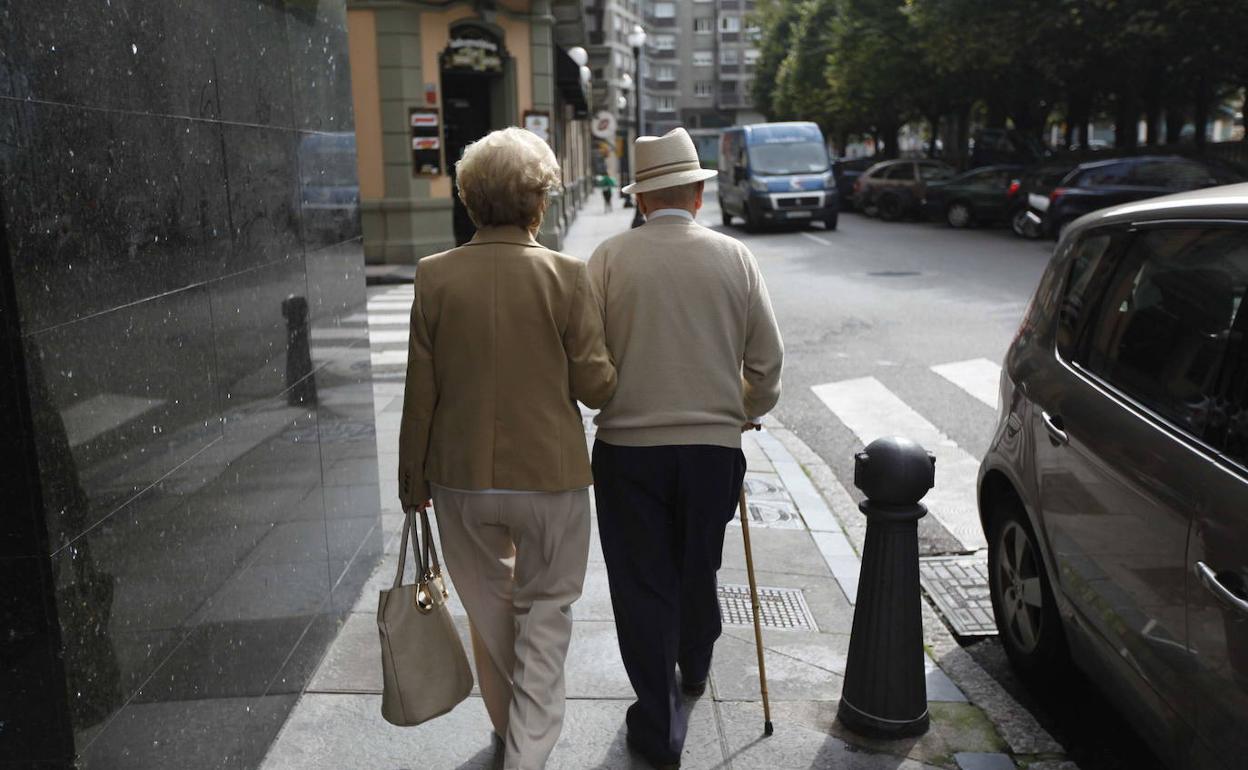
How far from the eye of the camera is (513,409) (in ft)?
10.1

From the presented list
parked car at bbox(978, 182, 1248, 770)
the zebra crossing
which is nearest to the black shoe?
parked car at bbox(978, 182, 1248, 770)

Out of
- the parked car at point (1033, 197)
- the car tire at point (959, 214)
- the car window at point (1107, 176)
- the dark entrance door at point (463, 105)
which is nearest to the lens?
the dark entrance door at point (463, 105)

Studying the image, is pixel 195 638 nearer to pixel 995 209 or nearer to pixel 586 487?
pixel 586 487

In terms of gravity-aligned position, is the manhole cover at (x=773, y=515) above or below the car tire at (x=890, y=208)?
below

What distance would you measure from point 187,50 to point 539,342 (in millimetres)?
1184

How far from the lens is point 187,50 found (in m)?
3.06

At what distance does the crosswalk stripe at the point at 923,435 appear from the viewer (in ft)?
20.5

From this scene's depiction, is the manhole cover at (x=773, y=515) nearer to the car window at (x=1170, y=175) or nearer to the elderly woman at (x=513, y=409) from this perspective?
the elderly woman at (x=513, y=409)

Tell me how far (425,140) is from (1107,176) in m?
11.7

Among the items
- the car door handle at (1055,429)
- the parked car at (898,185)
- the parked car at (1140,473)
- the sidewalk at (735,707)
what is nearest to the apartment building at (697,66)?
the parked car at (898,185)

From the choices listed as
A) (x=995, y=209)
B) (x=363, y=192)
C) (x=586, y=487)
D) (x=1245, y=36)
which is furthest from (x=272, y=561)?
(x=995, y=209)

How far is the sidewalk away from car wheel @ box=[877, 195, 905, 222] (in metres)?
26.3

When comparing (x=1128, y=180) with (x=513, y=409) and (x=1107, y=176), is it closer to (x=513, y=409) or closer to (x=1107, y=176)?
(x=1107, y=176)

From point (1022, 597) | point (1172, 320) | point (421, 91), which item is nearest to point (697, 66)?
point (421, 91)
